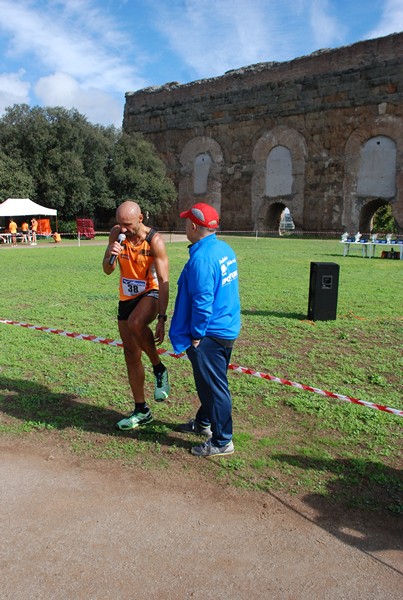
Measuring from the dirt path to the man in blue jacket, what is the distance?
48cm

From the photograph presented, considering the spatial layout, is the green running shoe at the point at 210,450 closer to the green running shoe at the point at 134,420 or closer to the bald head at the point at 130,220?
the green running shoe at the point at 134,420

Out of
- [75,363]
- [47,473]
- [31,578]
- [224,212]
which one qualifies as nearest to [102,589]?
[31,578]

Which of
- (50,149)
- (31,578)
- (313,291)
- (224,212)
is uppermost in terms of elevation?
(50,149)

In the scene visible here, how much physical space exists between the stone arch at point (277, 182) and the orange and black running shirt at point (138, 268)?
28.9m

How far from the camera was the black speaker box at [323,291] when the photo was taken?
7336 mm

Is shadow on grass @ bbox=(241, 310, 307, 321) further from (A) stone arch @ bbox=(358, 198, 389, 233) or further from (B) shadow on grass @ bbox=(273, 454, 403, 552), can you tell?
(A) stone arch @ bbox=(358, 198, 389, 233)

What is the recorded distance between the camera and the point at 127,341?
12.2ft

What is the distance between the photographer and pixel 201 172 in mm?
35688

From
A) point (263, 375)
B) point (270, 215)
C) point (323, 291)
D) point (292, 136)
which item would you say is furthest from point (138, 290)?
point (270, 215)

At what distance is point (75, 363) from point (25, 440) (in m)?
1.72

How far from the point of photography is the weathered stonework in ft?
93.0

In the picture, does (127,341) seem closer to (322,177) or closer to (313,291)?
(313,291)

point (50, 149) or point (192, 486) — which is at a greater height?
point (50, 149)

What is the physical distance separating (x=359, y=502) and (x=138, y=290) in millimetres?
2032
